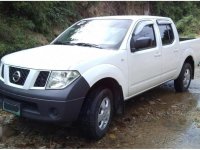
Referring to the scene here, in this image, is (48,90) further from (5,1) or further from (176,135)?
(5,1)

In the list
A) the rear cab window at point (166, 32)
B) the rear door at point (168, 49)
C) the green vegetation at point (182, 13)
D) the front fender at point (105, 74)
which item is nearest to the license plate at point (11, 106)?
the front fender at point (105, 74)

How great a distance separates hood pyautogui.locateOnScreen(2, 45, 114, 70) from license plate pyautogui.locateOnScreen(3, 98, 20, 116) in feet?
1.68

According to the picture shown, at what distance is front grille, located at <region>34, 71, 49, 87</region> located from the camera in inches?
167

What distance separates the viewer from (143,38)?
5539 mm

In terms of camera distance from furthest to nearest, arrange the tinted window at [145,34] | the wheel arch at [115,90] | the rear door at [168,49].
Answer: the rear door at [168,49]
the tinted window at [145,34]
the wheel arch at [115,90]

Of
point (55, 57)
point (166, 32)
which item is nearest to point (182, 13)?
point (166, 32)

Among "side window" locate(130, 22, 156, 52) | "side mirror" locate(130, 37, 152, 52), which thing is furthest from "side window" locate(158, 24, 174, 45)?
"side mirror" locate(130, 37, 152, 52)

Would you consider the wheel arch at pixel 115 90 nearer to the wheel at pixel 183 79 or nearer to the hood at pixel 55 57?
the hood at pixel 55 57

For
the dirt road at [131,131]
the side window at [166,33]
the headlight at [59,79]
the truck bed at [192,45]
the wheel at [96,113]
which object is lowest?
the dirt road at [131,131]

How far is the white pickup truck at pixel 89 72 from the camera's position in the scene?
13.9 ft

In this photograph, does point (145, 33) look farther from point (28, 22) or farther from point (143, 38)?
point (28, 22)

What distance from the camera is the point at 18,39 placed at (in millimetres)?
8758

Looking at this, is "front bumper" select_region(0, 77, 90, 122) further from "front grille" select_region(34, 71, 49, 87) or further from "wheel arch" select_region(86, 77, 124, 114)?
"wheel arch" select_region(86, 77, 124, 114)

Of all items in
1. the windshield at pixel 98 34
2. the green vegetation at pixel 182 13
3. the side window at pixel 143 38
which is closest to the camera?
the windshield at pixel 98 34
